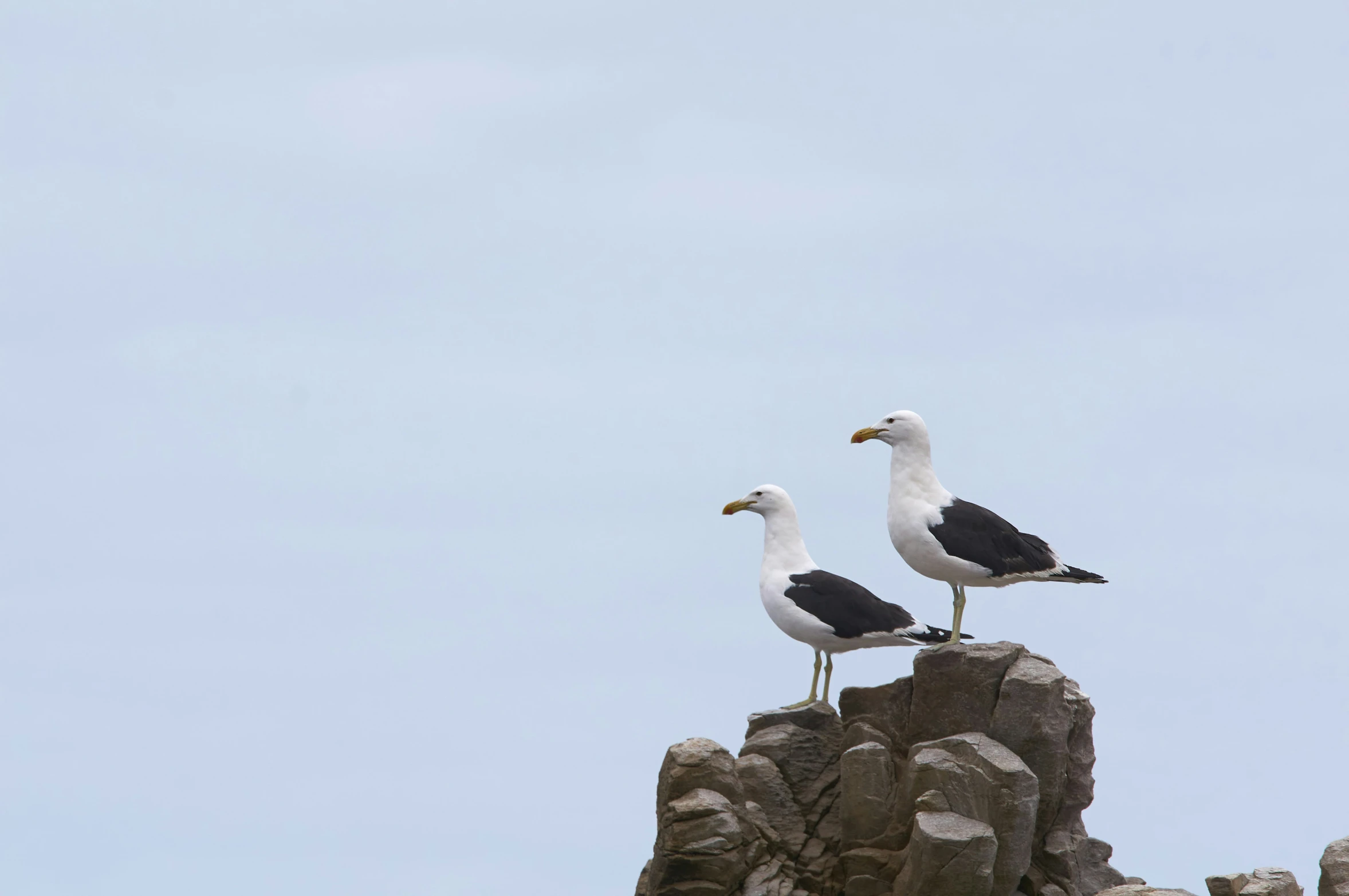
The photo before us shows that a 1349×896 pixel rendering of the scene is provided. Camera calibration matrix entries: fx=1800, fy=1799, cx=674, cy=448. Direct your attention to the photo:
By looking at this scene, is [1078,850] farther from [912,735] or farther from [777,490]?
[777,490]

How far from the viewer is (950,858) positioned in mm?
22422

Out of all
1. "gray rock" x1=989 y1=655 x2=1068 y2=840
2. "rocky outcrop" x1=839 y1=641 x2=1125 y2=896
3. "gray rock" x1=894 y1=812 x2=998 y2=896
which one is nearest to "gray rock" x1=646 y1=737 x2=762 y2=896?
"rocky outcrop" x1=839 y1=641 x2=1125 y2=896

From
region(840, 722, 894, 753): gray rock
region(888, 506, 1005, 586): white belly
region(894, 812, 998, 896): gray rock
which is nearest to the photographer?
region(894, 812, 998, 896): gray rock

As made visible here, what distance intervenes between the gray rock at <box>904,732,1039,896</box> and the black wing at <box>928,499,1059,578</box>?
2592mm

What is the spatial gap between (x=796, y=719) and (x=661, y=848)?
10.4ft

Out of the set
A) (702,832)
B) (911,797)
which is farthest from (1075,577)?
(702,832)

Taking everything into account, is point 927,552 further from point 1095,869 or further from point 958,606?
Answer: point 1095,869

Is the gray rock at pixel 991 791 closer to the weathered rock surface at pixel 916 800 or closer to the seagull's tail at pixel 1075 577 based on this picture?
the weathered rock surface at pixel 916 800

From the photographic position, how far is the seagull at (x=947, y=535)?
2477 cm

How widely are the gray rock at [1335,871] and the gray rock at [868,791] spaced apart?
700 centimetres

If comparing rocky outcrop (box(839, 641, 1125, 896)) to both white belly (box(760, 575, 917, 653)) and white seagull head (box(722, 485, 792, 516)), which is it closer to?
white belly (box(760, 575, 917, 653))

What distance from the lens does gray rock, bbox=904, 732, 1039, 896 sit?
907 inches

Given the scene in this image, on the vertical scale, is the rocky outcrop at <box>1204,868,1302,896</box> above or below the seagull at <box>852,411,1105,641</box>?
below

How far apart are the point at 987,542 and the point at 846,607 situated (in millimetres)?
2260
